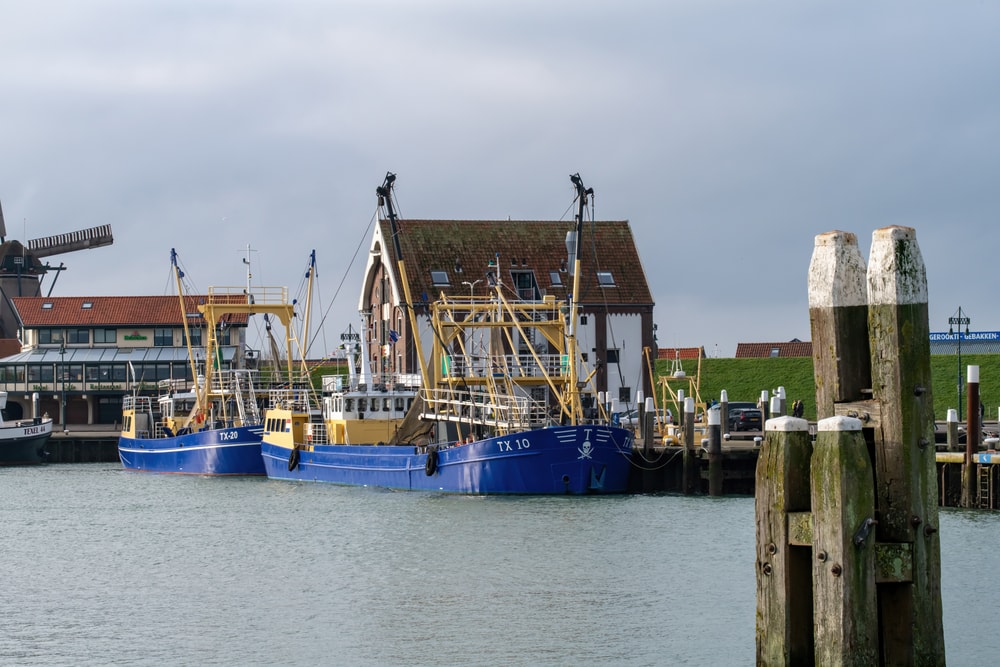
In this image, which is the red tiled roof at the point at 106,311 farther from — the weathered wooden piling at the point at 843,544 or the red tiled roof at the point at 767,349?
the weathered wooden piling at the point at 843,544

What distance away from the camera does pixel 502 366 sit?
49.1 meters

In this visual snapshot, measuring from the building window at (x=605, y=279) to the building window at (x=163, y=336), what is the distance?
32.0 m

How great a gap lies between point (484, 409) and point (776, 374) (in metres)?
32.8

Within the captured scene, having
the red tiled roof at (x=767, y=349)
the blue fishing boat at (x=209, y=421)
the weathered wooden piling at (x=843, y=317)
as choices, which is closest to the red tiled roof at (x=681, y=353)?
the red tiled roof at (x=767, y=349)

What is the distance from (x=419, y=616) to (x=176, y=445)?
45156 millimetres

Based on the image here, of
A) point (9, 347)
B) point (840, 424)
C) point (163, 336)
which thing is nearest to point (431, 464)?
point (840, 424)

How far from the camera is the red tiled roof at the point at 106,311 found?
304ft

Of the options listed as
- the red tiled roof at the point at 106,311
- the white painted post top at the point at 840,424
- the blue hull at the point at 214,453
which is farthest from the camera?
the red tiled roof at the point at 106,311

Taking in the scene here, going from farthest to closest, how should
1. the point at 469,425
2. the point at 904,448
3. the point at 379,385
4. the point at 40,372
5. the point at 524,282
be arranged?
the point at 40,372 < the point at 524,282 < the point at 379,385 < the point at 469,425 < the point at 904,448

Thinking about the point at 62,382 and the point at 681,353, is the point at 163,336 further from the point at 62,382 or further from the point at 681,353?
the point at 681,353

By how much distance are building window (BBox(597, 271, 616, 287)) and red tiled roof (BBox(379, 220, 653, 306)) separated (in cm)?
17

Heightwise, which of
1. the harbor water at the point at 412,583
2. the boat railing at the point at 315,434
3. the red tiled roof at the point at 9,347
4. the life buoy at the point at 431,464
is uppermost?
the red tiled roof at the point at 9,347

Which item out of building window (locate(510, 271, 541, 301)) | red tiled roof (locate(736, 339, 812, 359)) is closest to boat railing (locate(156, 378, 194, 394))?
building window (locate(510, 271, 541, 301))

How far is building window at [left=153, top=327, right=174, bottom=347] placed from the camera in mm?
92750
